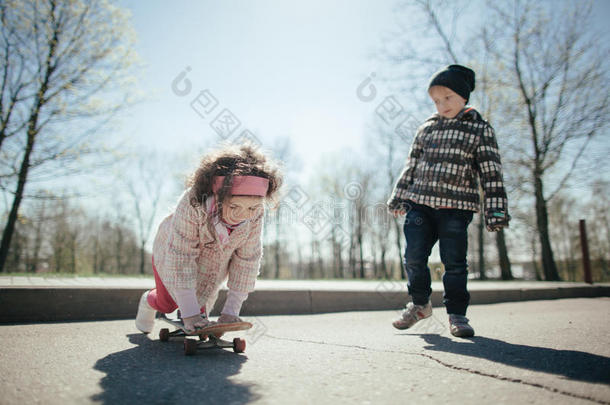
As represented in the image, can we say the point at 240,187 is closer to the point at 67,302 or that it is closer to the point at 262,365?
the point at 262,365

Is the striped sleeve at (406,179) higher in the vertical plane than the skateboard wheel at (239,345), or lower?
higher

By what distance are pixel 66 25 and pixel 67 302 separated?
30.0ft

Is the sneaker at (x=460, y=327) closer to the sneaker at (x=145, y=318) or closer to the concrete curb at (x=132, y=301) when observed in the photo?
the sneaker at (x=145, y=318)

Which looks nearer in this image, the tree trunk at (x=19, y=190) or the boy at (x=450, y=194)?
the boy at (x=450, y=194)

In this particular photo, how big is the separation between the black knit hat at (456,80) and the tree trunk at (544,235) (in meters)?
11.4

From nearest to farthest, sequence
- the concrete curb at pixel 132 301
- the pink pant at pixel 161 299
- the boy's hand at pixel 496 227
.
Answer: the pink pant at pixel 161 299
the boy's hand at pixel 496 227
the concrete curb at pixel 132 301

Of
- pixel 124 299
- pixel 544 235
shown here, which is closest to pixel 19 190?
pixel 124 299

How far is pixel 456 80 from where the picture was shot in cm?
288

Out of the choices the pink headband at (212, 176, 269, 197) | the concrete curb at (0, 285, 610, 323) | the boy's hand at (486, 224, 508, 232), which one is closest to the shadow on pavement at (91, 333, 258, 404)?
the pink headband at (212, 176, 269, 197)

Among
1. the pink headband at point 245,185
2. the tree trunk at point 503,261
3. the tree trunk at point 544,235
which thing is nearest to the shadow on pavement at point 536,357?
the pink headband at point 245,185

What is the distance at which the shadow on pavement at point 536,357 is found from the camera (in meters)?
1.50

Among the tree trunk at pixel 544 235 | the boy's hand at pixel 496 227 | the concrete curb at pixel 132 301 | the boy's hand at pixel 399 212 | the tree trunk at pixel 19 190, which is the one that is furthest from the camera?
the tree trunk at pixel 544 235

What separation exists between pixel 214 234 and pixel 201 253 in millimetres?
212

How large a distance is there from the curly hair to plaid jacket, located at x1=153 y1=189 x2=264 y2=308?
9 cm
